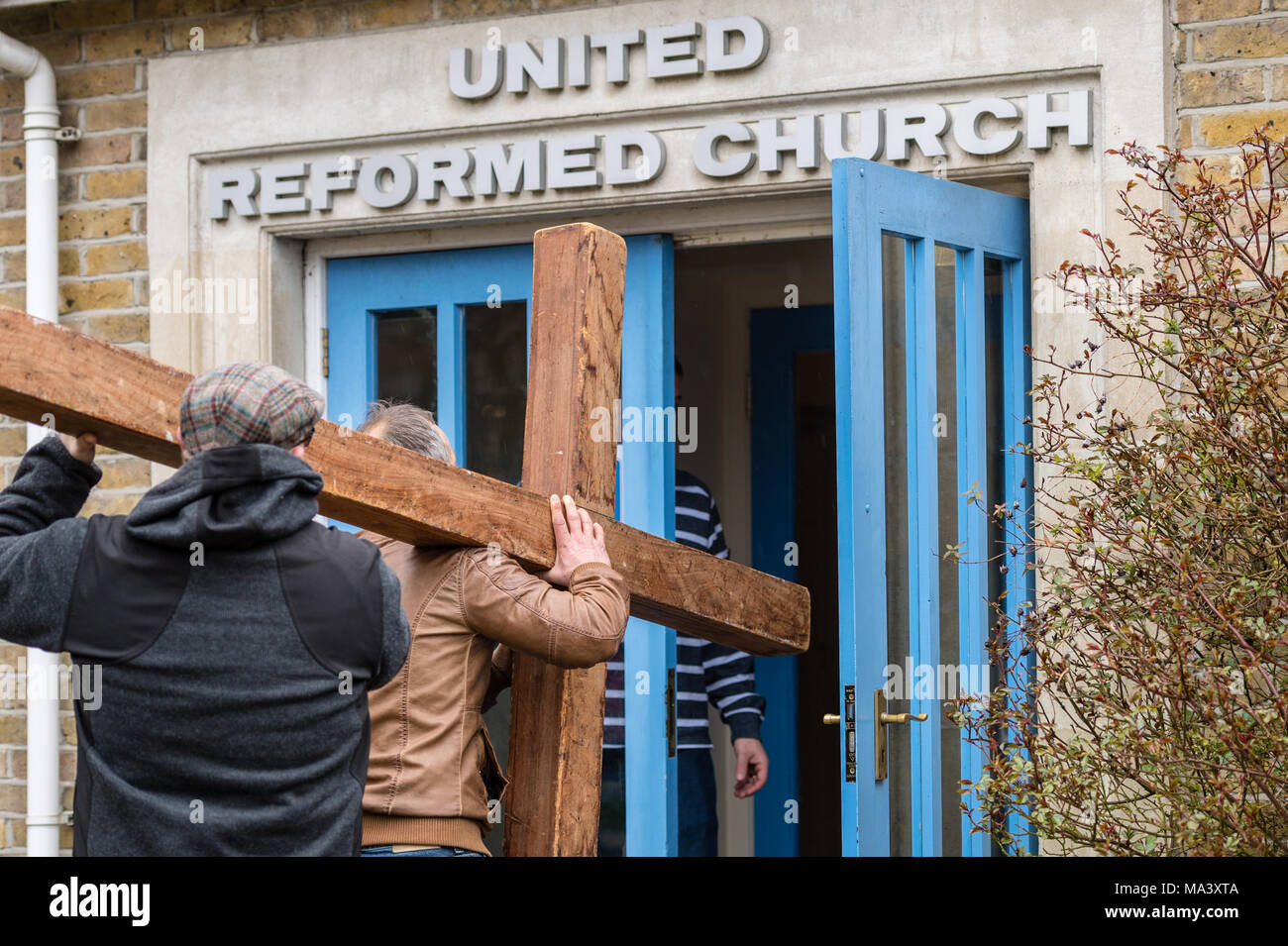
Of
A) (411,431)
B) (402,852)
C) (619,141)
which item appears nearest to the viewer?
(402,852)

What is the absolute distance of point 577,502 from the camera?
2812 millimetres

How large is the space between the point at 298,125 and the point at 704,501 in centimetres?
165

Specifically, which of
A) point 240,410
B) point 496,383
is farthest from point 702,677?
point 240,410

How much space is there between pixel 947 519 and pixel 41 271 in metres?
2.81

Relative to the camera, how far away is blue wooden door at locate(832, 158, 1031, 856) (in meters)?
3.34

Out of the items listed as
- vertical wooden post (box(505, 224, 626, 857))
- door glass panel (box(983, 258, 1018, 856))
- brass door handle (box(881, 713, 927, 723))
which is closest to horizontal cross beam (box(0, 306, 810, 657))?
vertical wooden post (box(505, 224, 626, 857))

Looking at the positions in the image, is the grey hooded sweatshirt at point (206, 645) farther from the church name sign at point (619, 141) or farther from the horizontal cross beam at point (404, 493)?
the church name sign at point (619, 141)

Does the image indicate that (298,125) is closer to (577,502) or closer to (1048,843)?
(577,502)

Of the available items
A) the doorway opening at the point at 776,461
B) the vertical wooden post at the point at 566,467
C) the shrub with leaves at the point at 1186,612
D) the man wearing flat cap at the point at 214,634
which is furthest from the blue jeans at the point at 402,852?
the doorway opening at the point at 776,461

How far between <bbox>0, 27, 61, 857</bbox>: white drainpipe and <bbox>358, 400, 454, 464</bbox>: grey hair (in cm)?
215

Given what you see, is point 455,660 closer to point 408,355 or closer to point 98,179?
point 408,355

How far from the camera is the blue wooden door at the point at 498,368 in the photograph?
432cm

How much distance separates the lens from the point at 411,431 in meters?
2.83
